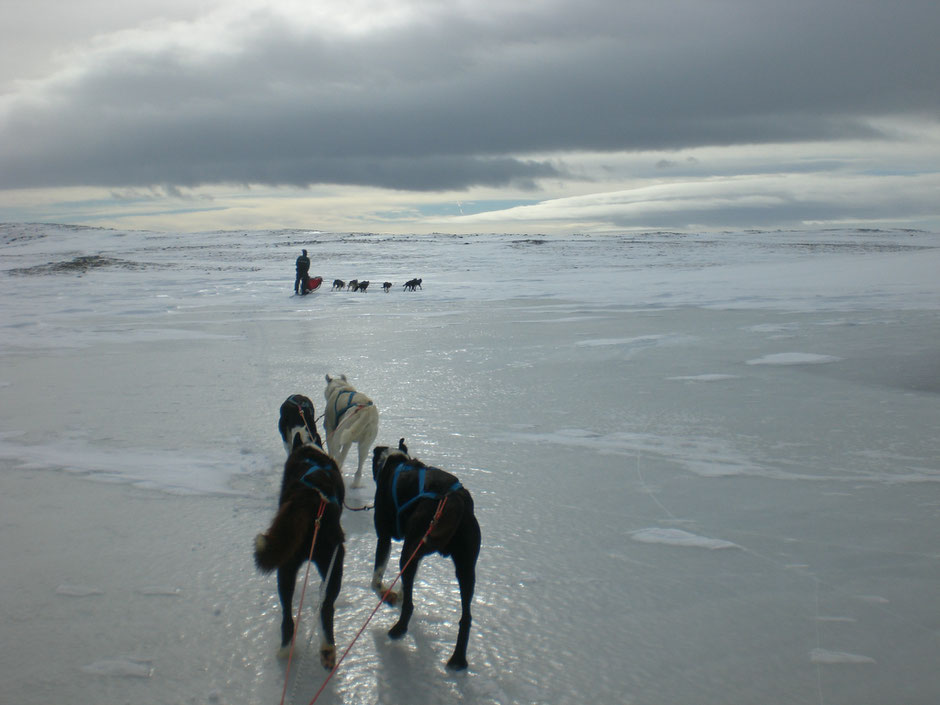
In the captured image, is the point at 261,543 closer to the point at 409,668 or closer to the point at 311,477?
the point at 311,477

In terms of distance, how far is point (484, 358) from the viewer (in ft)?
32.8

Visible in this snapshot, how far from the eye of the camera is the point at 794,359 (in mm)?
9492

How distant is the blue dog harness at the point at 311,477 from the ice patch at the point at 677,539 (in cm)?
186

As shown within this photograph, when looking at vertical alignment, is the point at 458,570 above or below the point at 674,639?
above

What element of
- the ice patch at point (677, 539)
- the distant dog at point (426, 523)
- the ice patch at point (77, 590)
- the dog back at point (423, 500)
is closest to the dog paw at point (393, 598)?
the distant dog at point (426, 523)

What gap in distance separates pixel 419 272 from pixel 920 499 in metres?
26.6

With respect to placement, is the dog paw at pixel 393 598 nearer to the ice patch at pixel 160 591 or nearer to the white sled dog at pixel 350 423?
the ice patch at pixel 160 591

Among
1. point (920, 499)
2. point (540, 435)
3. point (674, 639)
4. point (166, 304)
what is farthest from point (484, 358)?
point (166, 304)

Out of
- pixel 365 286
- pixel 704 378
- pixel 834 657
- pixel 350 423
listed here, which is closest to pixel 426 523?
pixel 834 657

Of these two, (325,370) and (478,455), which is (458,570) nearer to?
(478,455)

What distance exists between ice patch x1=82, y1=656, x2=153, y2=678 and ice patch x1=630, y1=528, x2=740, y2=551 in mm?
2583

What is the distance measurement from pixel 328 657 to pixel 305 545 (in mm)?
452

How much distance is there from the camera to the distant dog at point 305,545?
285cm

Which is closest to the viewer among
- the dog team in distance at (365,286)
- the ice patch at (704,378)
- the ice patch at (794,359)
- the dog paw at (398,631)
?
the dog paw at (398,631)
